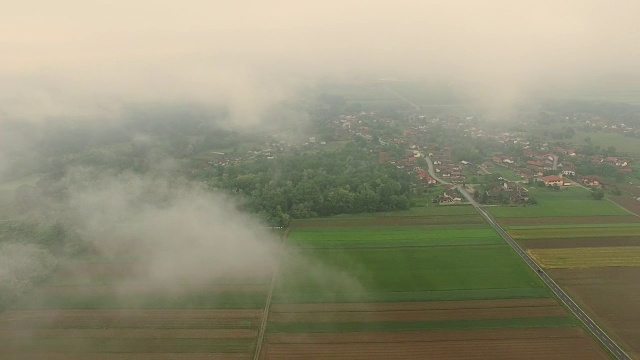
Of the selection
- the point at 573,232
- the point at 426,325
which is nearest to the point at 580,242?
the point at 573,232

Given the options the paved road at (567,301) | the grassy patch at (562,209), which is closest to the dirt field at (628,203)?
the grassy patch at (562,209)

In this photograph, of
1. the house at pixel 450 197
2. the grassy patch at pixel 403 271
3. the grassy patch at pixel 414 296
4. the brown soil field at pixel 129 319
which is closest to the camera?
the brown soil field at pixel 129 319

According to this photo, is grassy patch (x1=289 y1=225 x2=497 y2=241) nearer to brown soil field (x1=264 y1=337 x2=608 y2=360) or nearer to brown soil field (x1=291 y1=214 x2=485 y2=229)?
brown soil field (x1=291 y1=214 x2=485 y2=229)

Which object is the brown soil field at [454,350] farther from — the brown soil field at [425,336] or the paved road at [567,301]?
the paved road at [567,301]

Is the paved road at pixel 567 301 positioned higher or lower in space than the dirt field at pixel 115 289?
higher

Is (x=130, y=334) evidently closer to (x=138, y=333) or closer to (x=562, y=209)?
(x=138, y=333)

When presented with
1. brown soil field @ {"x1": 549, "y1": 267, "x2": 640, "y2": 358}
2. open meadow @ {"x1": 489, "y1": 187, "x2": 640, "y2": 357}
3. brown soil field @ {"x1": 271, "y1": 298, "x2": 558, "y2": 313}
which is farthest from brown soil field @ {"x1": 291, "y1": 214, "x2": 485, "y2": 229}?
brown soil field @ {"x1": 271, "y1": 298, "x2": 558, "y2": 313}
